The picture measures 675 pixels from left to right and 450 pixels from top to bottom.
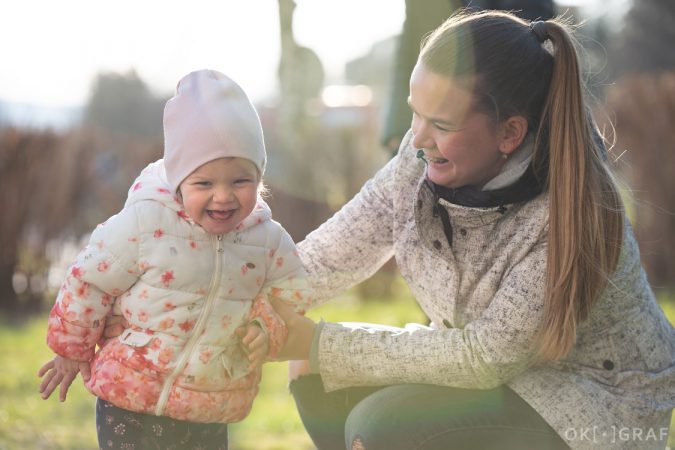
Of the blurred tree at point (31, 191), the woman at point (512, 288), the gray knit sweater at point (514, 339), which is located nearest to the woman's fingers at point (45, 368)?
the woman at point (512, 288)

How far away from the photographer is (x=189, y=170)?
1977mm

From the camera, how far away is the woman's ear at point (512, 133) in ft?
7.36

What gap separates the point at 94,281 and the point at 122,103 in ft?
83.8

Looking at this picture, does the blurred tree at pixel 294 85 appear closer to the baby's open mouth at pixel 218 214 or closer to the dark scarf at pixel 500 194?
the dark scarf at pixel 500 194

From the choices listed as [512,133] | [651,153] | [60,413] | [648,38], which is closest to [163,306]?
[512,133]

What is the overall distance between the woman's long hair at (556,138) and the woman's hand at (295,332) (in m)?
0.58

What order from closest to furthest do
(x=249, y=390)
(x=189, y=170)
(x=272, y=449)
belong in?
(x=189, y=170) → (x=249, y=390) → (x=272, y=449)

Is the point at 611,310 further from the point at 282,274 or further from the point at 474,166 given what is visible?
the point at 282,274

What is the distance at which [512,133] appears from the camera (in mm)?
2262

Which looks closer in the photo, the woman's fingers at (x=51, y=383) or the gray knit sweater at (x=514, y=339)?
the woman's fingers at (x=51, y=383)

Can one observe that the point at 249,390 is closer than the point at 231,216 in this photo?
No

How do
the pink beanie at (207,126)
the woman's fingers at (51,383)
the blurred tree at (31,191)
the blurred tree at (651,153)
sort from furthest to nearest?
1. the blurred tree at (651,153)
2. the blurred tree at (31,191)
3. the woman's fingers at (51,383)
4. the pink beanie at (207,126)

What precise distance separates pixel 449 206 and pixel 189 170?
70 cm

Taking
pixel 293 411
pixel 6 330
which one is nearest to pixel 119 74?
pixel 6 330
